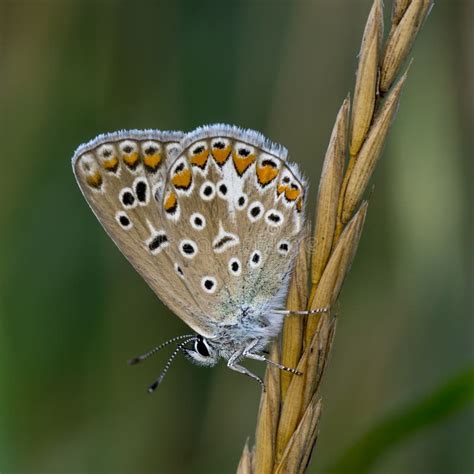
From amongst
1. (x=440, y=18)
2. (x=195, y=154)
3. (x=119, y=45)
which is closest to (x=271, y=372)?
(x=195, y=154)

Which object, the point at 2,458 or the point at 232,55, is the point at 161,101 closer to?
the point at 232,55

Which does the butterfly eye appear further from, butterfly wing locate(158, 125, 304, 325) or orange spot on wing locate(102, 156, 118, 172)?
orange spot on wing locate(102, 156, 118, 172)

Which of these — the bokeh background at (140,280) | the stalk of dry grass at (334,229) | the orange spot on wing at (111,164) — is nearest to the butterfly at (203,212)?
the orange spot on wing at (111,164)

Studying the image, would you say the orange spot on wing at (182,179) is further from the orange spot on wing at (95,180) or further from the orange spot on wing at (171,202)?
the orange spot on wing at (95,180)

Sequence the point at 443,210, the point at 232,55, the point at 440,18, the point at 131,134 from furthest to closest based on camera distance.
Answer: the point at 232,55, the point at 440,18, the point at 443,210, the point at 131,134

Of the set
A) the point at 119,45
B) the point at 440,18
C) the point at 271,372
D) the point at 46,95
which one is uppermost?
the point at 440,18

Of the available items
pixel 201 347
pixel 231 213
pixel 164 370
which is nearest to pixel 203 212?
pixel 231 213
